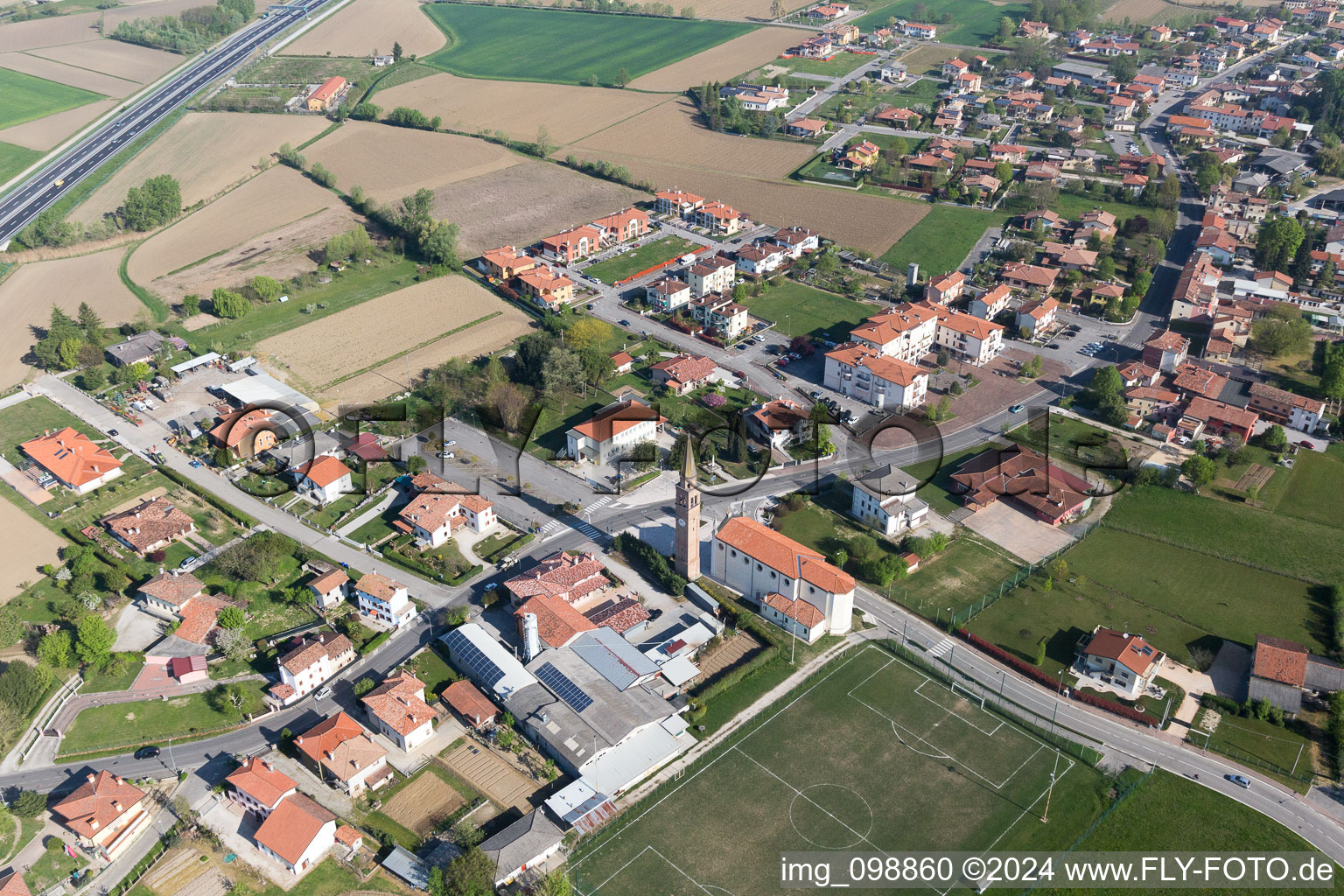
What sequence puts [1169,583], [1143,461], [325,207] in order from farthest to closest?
[325,207], [1143,461], [1169,583]

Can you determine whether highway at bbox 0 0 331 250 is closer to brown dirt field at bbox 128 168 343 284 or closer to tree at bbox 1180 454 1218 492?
brown dirt field at bbox 128 168 343 284

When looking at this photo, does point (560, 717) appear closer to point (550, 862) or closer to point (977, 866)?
point (550, 862)

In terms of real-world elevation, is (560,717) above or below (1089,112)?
below

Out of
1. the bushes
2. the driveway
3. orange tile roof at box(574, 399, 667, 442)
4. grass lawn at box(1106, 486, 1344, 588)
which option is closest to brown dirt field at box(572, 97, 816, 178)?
orange tile roof at box(574, 399, 667, 442)

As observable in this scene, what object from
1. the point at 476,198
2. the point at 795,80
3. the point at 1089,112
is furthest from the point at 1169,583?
the point at 795,80

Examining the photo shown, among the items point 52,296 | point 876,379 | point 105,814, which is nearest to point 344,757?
point 105,814
